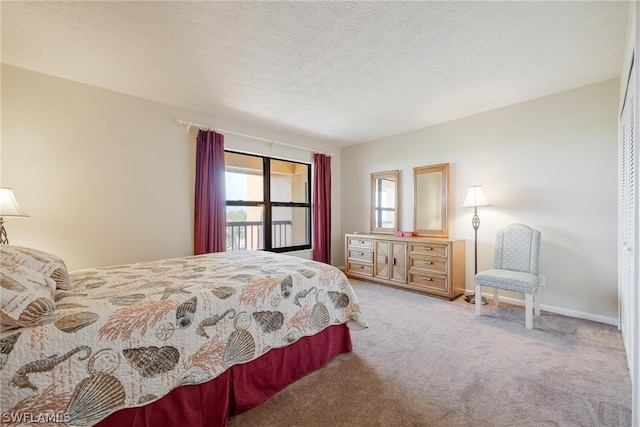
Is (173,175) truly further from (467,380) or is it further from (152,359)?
(467,380)

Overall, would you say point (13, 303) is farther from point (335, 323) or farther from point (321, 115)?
point (321, 115)

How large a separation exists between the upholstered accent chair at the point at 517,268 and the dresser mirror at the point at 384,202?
167 cm

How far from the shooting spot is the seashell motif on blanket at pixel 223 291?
1521mm

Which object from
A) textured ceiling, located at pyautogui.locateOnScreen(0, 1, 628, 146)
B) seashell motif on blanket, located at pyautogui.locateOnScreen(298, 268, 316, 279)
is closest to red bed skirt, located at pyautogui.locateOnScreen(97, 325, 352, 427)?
seashell motif on blanket, located at pyautogui.locateOnScreen(298, 268, 316, 279)

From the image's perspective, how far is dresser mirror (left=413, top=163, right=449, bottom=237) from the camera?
3891mm

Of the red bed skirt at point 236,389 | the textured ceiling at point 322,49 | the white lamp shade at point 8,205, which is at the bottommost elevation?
the red bed skirt at point 236,389

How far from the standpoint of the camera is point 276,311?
173 cm

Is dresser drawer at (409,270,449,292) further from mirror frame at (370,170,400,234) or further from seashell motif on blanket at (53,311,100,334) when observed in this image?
seashell motif on blanket at (53,311,100,334)

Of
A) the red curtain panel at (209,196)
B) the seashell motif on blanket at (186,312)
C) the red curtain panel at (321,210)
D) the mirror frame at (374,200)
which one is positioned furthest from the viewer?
the red curtain panel at (321,210)

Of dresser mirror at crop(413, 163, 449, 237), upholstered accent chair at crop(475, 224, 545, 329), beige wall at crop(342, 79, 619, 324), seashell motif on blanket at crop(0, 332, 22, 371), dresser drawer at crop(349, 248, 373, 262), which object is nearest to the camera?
seashell motif on blanket at crop(0, 332, 22, 371)

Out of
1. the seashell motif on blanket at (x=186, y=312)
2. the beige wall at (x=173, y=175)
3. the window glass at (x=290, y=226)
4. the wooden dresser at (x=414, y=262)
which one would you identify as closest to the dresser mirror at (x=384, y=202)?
the wooden dresser at (x=414, y=262)

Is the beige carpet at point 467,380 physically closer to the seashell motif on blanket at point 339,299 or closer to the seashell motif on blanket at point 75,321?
the seashell motif on blanket at point 339,299

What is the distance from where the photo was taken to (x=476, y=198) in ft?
10.9

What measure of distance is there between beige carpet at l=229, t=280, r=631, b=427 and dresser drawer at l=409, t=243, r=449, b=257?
3.19 feet
